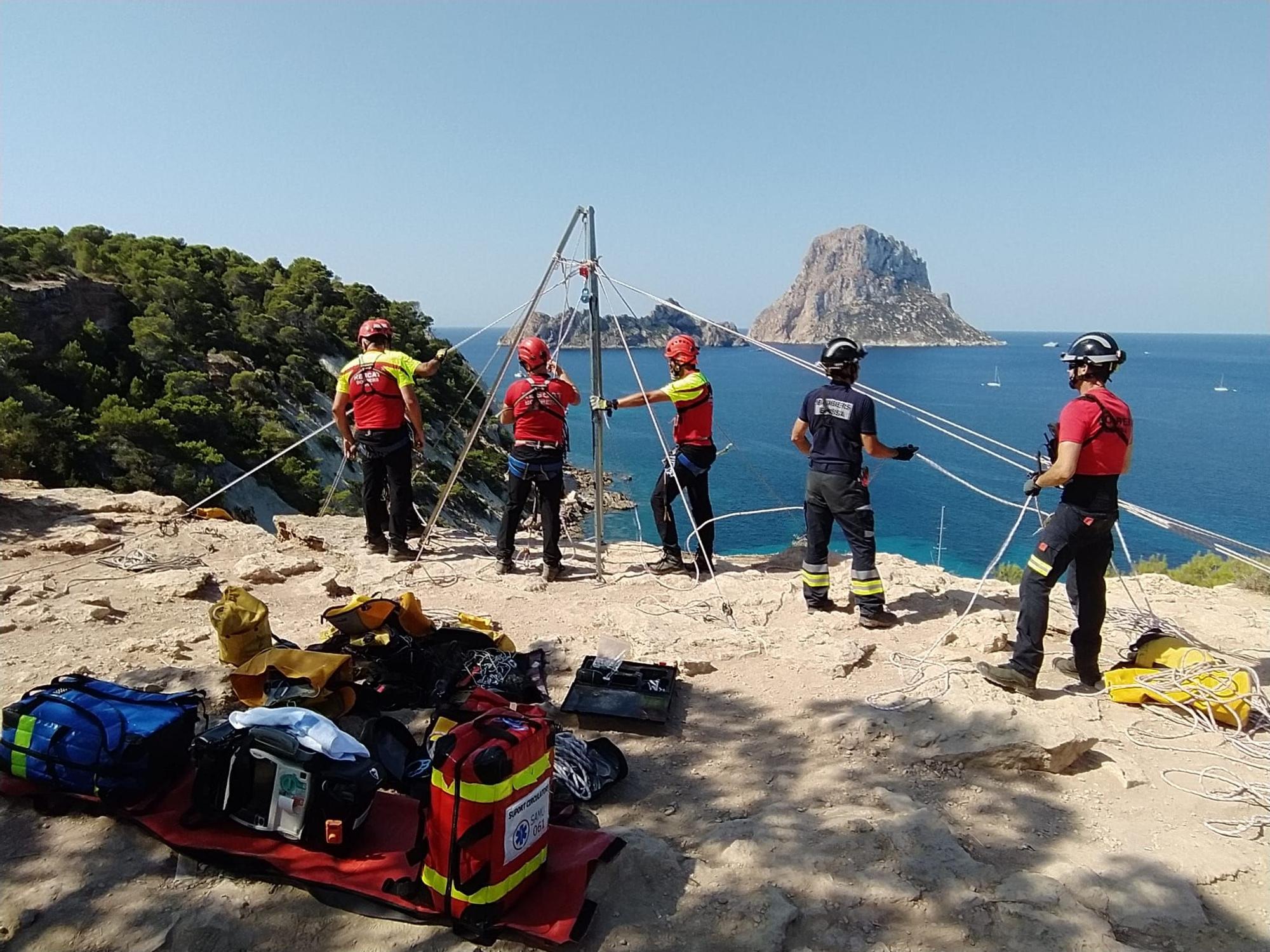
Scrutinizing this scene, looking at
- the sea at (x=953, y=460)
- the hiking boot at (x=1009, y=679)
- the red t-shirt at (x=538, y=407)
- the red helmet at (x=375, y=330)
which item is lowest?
the sea at (x=953, y=460)

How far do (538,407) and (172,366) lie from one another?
17929 millimetres

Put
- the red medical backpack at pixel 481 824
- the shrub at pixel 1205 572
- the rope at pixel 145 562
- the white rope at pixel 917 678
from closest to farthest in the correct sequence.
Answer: the red medical backpack at pixel 481 824 < the white rope at pixel 917 678 < the rope at pixel 145 562 < the shrub at pixel 1205 572

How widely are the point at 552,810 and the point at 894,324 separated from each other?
188 metres

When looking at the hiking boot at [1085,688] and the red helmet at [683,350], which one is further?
the red helmet at [683,350]

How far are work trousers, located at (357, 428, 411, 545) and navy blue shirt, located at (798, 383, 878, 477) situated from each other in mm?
3818

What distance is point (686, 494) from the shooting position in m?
7.05

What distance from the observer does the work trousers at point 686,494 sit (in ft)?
22.6

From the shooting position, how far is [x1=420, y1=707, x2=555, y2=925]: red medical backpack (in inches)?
99.1

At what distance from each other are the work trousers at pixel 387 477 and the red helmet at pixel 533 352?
140 centimetres

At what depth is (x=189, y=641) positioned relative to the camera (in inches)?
199

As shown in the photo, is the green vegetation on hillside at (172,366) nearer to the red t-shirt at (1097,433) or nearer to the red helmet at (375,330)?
the red helmet at (375,330)

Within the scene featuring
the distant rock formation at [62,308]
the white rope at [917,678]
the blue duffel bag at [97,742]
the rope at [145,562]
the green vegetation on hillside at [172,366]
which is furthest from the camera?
the distant rock formation at [62,308]

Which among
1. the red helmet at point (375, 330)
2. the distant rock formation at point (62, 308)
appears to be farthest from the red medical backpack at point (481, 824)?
the distant rock formation at point (62, 308)

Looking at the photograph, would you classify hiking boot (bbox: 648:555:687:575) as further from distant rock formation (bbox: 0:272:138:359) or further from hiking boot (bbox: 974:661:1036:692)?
distant rock formation (bbox: 0:272:138:359)
